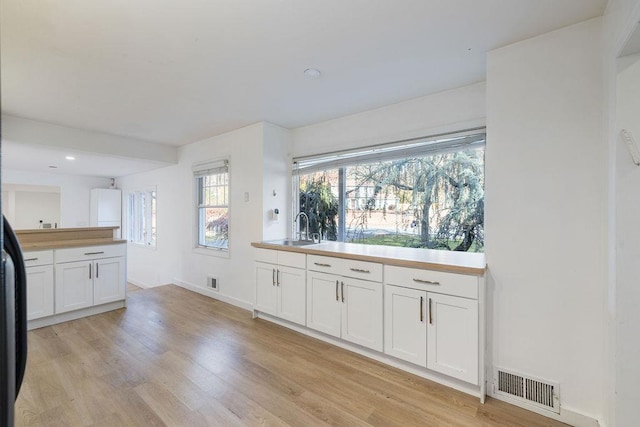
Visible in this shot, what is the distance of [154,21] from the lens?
1.84 meters

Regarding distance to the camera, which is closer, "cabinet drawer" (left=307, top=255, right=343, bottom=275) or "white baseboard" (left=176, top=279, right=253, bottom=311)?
"cabinet drawer" (left=307, top=255, right=343, bottom=275)

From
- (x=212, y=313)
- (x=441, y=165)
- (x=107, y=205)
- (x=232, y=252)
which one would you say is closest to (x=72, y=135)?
(x=232, y=252)

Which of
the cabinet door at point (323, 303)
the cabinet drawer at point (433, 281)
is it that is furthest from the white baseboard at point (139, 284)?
the cabinet drawer at point (433, 281)

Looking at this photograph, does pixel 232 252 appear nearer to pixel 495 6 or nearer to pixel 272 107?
pixel 272 107

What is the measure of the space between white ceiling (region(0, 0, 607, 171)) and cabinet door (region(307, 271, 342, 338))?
5.98 ft

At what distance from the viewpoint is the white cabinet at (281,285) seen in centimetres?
310

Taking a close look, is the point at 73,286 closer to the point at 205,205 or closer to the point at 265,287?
the point at 205,205

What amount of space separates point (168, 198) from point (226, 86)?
11.1 feet

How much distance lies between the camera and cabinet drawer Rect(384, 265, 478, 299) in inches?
82.7

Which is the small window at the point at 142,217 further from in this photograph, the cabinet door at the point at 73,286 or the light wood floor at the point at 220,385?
the light wood floor at the point at 220,385

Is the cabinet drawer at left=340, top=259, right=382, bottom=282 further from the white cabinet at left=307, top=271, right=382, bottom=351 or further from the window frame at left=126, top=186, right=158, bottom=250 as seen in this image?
the window frame at left=126, top=186, right=158, bottom=250

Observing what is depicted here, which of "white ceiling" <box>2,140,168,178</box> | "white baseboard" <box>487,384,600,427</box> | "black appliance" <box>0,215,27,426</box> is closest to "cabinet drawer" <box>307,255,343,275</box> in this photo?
"white baseboard" <box>487,384,600,427</box>

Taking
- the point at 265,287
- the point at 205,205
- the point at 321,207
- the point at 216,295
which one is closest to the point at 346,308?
the point at 265,287

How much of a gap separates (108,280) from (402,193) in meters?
3.80
